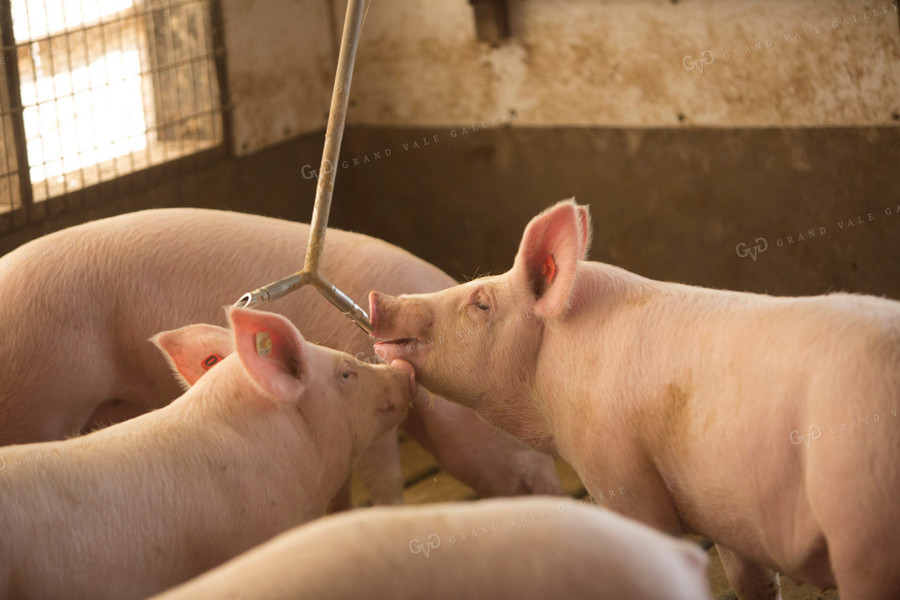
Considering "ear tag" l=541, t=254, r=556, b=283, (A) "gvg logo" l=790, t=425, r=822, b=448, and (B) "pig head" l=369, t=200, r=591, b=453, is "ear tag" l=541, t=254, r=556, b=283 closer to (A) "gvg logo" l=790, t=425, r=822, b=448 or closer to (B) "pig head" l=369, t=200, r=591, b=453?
(B) "pig head" l=369, t=200, r=591, b=453

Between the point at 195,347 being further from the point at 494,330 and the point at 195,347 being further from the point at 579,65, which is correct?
the point at 579,65

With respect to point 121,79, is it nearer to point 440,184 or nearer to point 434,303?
point 440,184

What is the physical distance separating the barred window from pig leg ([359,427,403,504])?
1.76 m

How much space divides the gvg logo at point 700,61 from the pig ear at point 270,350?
104 inches

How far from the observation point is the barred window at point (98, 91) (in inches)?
154

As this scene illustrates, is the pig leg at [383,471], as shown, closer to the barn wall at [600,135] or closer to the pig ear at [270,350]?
the pig ear at [270,350]

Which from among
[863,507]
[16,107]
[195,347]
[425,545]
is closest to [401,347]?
[195,347]

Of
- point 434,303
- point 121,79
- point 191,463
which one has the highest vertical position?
point 121,79

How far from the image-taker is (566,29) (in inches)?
184

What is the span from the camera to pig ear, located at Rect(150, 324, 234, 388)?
8.04ft

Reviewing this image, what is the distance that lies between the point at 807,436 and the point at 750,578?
29.7 inches

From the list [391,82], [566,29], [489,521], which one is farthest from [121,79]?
[489,521]

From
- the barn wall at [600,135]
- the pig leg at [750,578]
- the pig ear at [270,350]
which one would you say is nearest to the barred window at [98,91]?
the barn wall at [600,135]

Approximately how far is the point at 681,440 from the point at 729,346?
198 mm
